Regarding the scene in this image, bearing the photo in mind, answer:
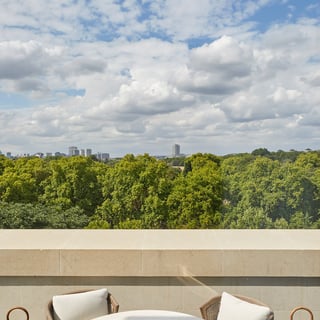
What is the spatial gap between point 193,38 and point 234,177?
2.46 meters

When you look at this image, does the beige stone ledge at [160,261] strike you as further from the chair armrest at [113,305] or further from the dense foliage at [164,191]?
the dense foliage at [164,191]

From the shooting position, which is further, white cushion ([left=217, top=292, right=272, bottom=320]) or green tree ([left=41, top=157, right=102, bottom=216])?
green tree ([left=41, top=157, right=102, bottom=216])

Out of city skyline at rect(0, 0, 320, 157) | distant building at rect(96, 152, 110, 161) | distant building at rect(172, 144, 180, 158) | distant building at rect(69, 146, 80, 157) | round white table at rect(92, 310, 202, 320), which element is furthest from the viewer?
distant building at rect(69, 146, 80, 157)

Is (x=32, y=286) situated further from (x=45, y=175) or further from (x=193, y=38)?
(x=193, y=38)

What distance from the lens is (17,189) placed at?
21.9 ft

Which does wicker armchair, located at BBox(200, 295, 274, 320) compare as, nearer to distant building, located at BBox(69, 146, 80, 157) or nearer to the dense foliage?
the dense foliage

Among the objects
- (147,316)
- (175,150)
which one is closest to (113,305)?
(147,316)

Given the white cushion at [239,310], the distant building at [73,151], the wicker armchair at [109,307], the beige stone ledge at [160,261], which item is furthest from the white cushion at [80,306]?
the distant building at [73,151]

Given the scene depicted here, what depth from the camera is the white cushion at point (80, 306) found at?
116 inches

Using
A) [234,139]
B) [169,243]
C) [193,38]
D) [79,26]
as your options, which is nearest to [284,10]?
[193,38]

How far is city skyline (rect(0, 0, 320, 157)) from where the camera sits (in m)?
5.89

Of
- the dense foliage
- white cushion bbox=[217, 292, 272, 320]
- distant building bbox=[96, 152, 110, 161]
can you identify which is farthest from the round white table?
distant building bbox=[96, 152, 110, 161]

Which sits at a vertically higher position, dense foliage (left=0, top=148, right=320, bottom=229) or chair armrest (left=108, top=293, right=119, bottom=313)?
dense foliage (left=0, top=148, right=320, bottom=229)

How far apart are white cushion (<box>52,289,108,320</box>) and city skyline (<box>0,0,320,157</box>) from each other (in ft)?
11.2
